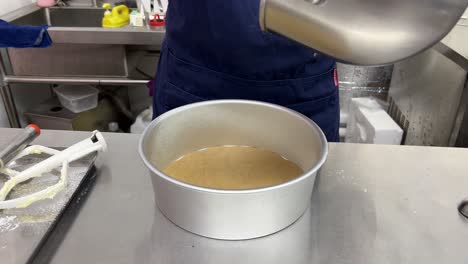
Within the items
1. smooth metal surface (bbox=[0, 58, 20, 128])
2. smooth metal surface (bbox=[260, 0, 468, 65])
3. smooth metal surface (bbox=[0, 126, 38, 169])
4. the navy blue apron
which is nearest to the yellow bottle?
smooth metal surface (bbox=[0, 58, 20, 128])

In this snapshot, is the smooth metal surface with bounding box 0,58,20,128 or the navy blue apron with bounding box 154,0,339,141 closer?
the navy blue apron with bounding box 154,0,339,141

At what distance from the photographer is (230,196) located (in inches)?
17.3

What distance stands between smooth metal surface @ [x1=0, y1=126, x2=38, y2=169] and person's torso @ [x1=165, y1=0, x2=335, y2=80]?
0.31 meters

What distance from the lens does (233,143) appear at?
0.68 m

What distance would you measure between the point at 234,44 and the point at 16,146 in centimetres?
40

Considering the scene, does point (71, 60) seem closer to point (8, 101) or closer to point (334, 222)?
point (8, 101)

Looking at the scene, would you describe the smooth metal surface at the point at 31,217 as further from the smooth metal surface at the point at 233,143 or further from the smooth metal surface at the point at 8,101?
the smooth metal surface at the point at 8,101

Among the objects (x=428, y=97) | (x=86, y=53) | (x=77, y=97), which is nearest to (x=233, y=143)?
(x=428, y=97)

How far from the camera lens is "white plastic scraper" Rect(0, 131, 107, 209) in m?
0.52

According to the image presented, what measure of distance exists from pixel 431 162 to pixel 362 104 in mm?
998

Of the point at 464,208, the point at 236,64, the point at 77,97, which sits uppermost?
the point at 236,64

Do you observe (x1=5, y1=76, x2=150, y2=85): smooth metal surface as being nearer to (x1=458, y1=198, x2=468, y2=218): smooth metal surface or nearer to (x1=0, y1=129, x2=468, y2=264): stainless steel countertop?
(x1=0, y1=129, x2=468, y2=264): stainless steel countertop

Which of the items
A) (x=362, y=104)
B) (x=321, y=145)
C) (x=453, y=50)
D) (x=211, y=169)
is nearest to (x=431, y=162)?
(x=321, y=145)

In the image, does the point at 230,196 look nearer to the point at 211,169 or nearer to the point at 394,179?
the point at 211,169
